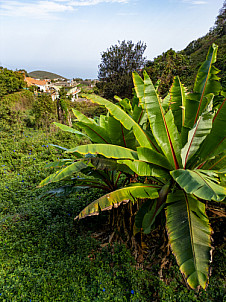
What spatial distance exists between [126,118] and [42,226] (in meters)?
2.37

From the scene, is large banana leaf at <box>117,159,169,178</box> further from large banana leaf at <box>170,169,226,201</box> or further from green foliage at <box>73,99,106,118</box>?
green foliage at <box>73,99,106,118</box>

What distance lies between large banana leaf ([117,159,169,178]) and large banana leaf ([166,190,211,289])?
0.83 feet

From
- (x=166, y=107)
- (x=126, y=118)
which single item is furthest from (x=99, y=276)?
(x=166, y=107)

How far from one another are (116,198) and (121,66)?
47.9ft

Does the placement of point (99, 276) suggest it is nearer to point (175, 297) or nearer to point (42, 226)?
point (175, 297)

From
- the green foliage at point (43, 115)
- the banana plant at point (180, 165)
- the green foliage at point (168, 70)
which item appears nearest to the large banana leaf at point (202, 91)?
the banana plant at point (180, 165)

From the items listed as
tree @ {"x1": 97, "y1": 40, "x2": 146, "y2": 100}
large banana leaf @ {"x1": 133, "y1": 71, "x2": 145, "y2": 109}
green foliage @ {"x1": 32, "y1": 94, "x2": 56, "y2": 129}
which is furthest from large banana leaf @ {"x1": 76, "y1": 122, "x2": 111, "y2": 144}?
tree @ {"x1": 97, "y1": 40, "x2": 146, "y2": 100}

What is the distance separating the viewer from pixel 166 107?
3.04 metres

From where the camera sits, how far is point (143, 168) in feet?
6.85

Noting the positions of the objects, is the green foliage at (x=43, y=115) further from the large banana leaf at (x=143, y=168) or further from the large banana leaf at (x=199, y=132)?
the large banana leaf at (x=199, y=132)

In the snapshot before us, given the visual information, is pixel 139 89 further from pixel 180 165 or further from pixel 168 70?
pixel 168 70

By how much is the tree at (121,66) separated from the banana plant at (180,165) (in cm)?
1272

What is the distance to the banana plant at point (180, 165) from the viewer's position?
173 centimetres

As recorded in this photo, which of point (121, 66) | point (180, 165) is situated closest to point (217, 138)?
point (180, 165)
